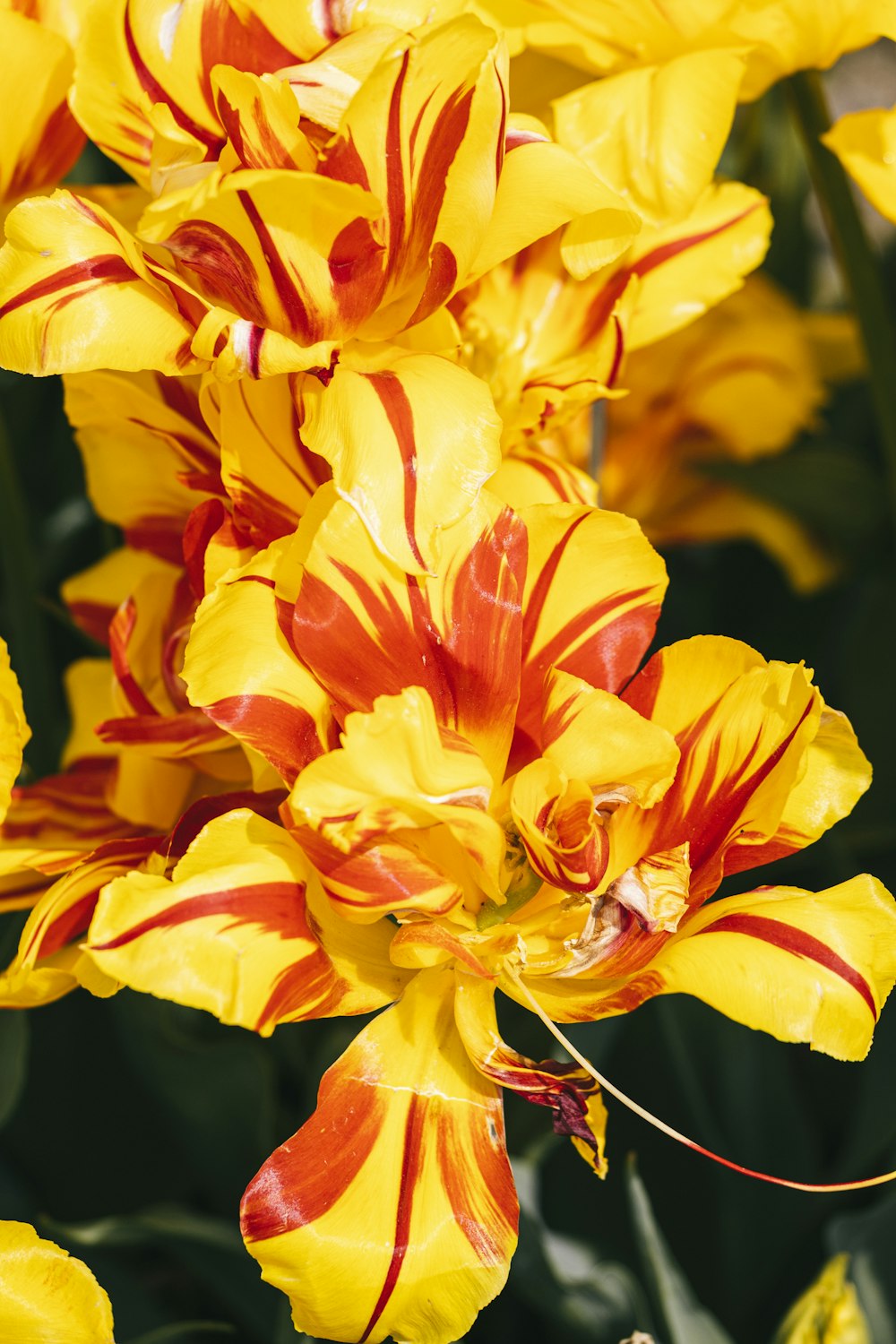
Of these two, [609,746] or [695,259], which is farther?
[695,259]

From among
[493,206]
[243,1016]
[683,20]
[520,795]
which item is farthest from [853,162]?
[243,1016]

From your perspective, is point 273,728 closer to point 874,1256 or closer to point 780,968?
point 780,968

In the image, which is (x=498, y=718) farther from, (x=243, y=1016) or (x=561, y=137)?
(x=561, y=137)

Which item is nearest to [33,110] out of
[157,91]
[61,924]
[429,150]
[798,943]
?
[157,91]

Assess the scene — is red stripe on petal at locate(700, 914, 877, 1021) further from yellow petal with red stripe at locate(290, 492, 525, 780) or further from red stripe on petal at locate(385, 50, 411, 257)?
red stripe on petal at locate(385, 50, 411, 257)

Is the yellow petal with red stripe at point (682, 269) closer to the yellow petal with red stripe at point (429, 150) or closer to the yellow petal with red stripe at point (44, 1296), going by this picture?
the yellow petal with red stripe at point (429, 150)

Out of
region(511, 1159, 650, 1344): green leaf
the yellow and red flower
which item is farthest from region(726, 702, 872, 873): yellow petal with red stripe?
region(511, 1159, 650, 1344): green leaf

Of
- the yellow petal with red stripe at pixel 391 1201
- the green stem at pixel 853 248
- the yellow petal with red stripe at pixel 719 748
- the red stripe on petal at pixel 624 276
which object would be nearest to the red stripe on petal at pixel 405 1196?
the yellow petal with red stripe at pixel 391 1201
